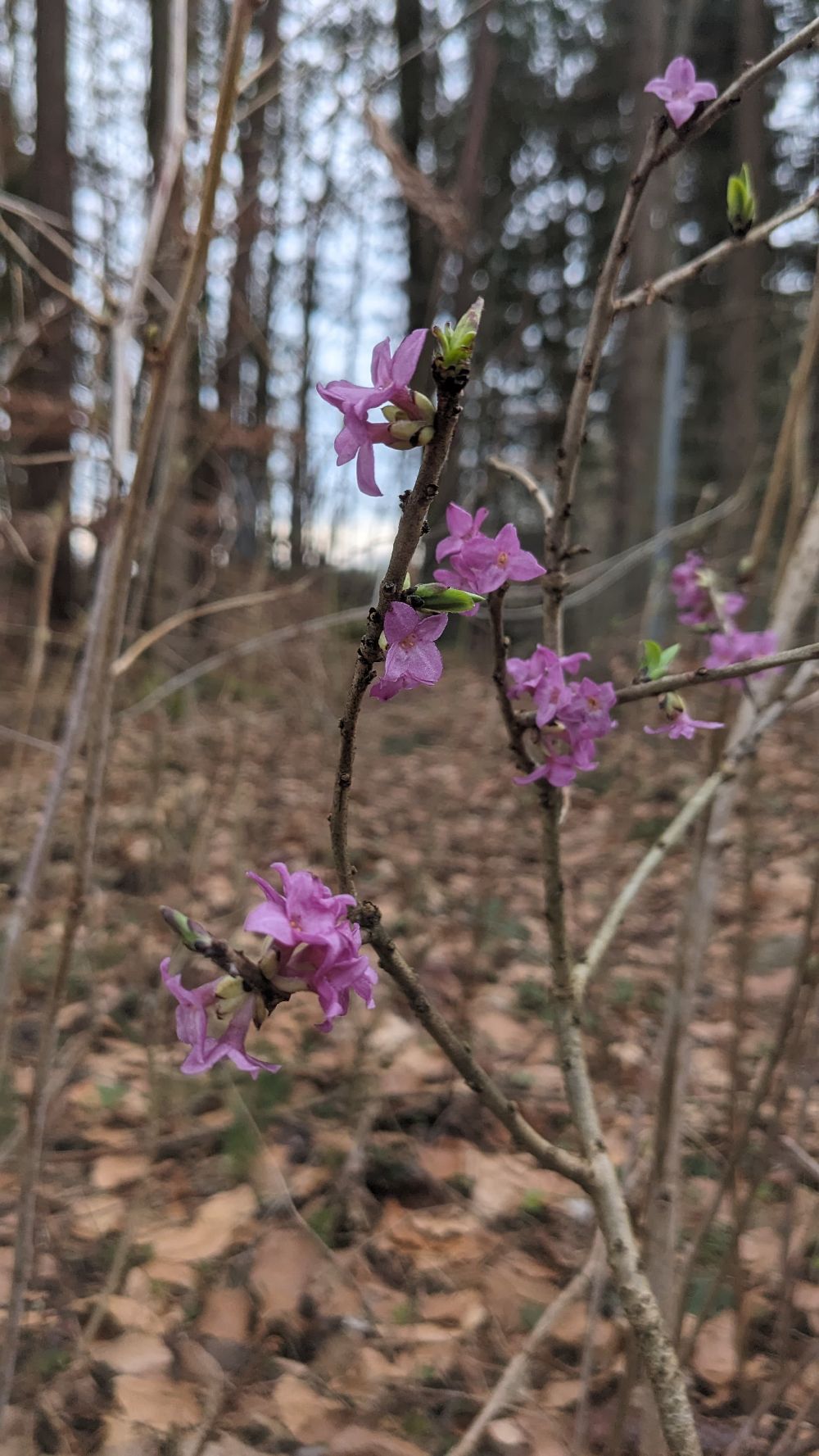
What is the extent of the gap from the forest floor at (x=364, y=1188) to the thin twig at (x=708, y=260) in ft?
1.95

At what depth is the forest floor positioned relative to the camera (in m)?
1.35

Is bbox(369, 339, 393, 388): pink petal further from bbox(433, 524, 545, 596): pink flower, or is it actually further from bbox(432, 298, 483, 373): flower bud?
bbox(433, 524, 545, 596): pink flower

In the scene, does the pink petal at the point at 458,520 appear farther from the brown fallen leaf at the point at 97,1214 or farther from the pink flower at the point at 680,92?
the brown fallen leaf at the point at 97,1214

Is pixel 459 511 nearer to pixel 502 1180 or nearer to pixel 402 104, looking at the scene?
pixel 502 1180

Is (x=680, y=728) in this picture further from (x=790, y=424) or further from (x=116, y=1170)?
(x=116, y=1170)

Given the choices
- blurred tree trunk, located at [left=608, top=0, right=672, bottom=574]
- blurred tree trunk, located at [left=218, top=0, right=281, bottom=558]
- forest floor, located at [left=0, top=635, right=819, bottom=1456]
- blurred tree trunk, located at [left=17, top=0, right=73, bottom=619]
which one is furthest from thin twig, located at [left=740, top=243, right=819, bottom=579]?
blurred tree trunk, located at [left=17, top=0, right=73, bottom=619]

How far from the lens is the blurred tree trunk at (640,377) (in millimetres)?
6641

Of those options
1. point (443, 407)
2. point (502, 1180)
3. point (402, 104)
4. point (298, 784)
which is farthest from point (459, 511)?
point (402, 104)

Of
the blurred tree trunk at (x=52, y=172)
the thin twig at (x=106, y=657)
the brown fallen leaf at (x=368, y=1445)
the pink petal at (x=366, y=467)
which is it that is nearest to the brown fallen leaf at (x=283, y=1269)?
Answer: the brown fallen leaf at (x=368, y=1445)

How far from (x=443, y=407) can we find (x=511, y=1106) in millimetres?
639

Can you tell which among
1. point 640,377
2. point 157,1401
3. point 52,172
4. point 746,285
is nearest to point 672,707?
point 157,1401

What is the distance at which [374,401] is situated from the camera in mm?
586

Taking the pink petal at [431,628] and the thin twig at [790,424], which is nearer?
the pink petal at [431,628]

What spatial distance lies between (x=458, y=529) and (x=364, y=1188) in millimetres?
1600
